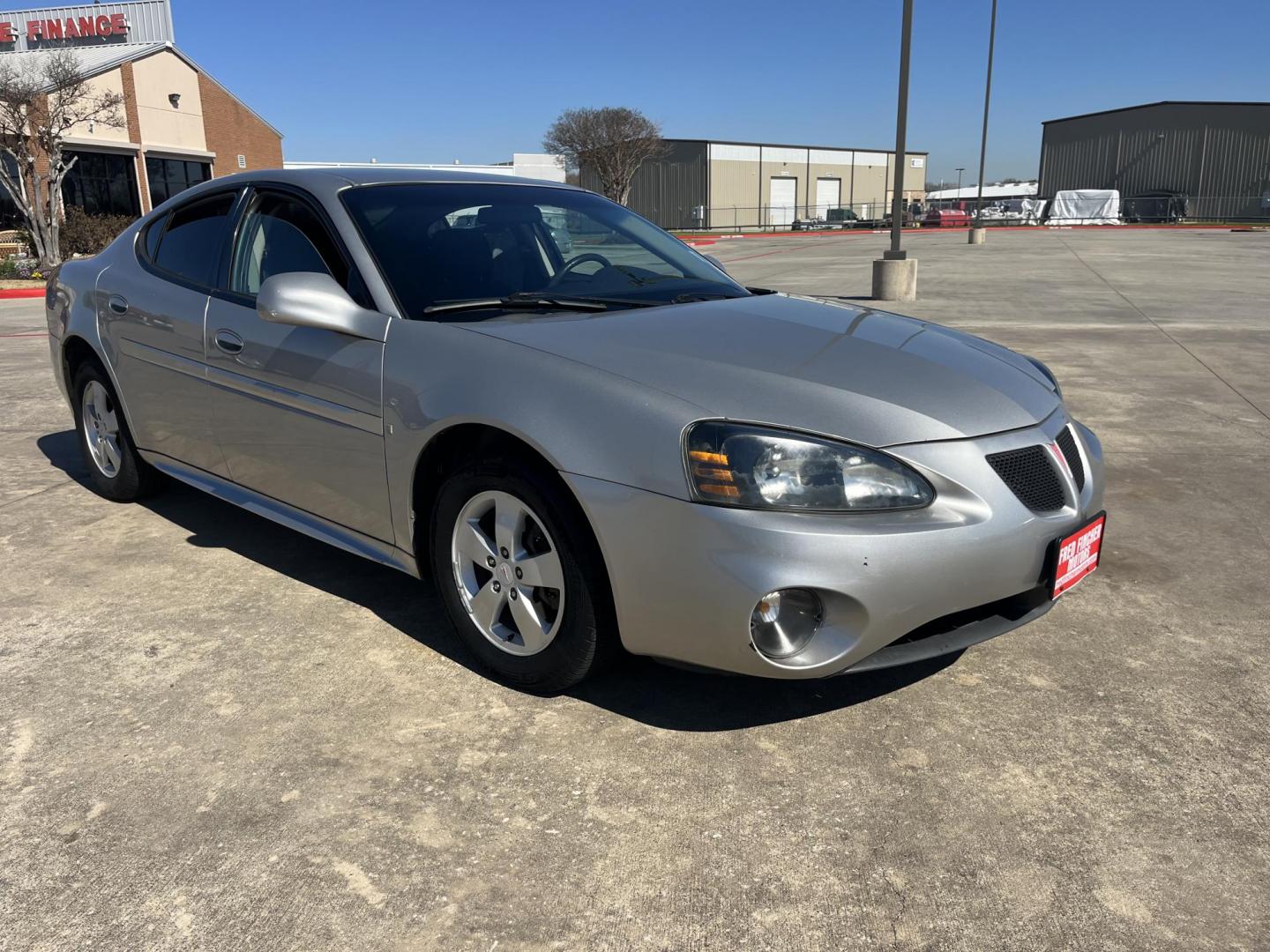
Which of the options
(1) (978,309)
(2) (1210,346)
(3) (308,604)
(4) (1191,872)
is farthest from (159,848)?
(1) (978,309)

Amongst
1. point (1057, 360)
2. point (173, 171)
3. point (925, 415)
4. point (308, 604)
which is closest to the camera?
point (925, 415)

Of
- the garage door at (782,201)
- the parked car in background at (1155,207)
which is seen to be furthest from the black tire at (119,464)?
the garage door at (782,201)

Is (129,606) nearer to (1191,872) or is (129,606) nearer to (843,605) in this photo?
(843,605)

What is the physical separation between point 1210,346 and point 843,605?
9.01 meters

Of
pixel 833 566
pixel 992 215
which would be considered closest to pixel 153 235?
pixel 833 566

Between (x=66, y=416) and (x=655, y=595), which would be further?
(x=66, y=416)

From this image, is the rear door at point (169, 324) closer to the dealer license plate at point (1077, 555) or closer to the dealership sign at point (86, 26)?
the dealer license plate at point (1077, 555)

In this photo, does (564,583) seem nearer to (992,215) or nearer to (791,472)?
(791,472)

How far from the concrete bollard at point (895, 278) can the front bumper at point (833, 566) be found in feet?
40.3

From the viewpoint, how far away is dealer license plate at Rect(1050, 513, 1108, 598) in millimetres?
2699

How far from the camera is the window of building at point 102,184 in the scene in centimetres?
3155

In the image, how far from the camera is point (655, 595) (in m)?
2.54

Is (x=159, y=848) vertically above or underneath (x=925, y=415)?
underneath

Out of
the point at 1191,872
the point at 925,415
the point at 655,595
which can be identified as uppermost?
the point at 925,415
